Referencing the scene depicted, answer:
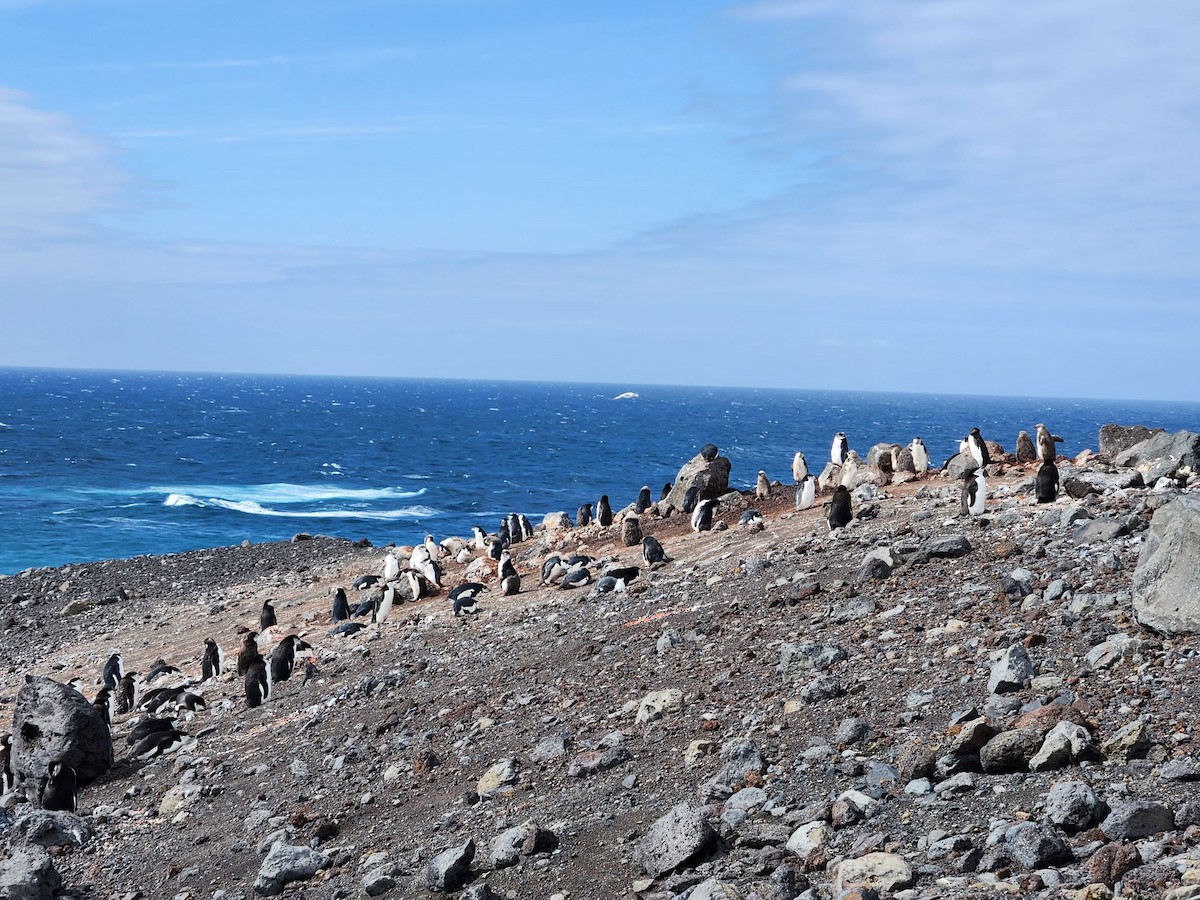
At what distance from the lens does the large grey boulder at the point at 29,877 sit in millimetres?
9562

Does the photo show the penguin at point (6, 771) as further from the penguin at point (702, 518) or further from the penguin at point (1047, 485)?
the penguin at point (1047, 485)

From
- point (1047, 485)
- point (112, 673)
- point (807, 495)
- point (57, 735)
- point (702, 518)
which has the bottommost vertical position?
point (112, 673)

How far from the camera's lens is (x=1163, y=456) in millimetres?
Result: 16422

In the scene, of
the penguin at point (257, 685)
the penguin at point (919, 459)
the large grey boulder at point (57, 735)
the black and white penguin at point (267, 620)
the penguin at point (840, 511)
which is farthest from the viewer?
the black and white penguin at point (267, 620)

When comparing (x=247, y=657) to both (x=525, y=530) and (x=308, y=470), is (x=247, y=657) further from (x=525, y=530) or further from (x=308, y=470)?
(x=308, y=470)

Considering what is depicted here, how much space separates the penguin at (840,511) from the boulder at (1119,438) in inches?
216

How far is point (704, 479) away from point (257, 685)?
11.4 metres

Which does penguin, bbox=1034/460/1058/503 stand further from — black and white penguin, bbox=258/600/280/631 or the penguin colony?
black and white penguin, bbox=258/600/280/631

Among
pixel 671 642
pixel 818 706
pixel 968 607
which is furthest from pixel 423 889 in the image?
pixel 968 607

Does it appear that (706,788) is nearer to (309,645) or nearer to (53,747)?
(53,747)

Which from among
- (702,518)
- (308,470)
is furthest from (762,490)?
(308,470)

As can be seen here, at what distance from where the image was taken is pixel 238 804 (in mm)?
11109

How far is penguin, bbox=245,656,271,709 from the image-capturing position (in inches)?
617

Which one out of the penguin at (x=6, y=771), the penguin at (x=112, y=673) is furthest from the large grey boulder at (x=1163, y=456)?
the penguin at (x=112, y=673)
